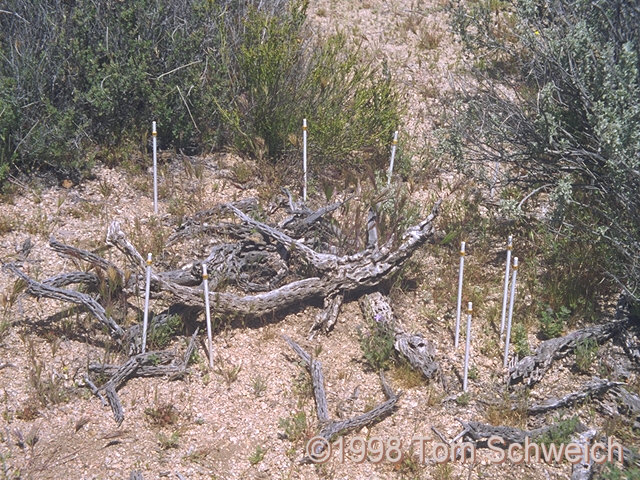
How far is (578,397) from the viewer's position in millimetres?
4746

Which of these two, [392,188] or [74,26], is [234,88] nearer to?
[74,26]

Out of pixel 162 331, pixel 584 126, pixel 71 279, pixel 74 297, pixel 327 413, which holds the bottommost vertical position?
pixel 327 413

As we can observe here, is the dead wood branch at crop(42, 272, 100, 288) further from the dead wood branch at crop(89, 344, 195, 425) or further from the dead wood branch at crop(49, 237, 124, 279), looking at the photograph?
the dead wood branch at crop(89, 344, 195, 425)

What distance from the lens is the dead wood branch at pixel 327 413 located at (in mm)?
4484

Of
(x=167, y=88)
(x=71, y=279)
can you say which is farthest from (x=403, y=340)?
(x=167, y=88)

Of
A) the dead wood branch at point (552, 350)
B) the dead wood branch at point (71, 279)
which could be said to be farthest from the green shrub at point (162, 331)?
the dead wood branch at point (552, 350)

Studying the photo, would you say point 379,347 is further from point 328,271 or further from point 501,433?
point 501,433

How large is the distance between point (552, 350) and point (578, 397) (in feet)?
1.38

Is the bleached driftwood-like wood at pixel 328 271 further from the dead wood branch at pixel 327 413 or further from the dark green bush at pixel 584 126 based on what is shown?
the dark green bush at pixel 584 126

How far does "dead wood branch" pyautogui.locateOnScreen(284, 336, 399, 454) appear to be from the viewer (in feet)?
14.7

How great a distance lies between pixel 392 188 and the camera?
6.26 metres

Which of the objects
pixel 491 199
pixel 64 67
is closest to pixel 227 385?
pixel 491 199

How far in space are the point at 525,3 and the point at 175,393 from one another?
13.4 ft

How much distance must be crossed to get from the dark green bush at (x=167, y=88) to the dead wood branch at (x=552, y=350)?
284 centimetres
